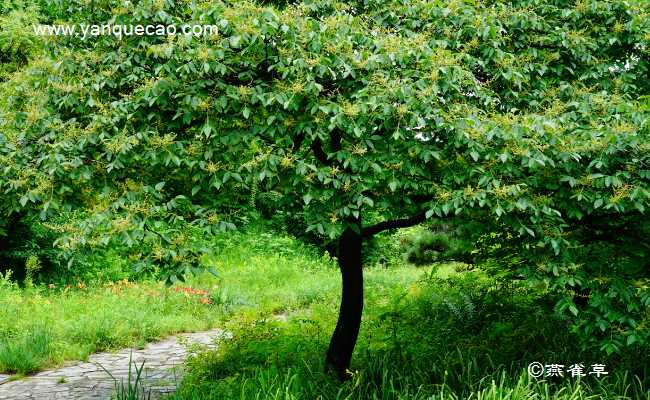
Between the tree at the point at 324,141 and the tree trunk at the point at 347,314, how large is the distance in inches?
42.3

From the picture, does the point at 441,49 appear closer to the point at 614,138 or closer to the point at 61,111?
→ the point at 614,138

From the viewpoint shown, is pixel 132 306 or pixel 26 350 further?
pixel 132 306

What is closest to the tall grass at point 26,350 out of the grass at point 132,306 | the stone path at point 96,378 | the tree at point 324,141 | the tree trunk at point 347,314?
the grass at point 132,306

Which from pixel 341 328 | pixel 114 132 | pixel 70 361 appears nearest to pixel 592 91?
pixel 341 328

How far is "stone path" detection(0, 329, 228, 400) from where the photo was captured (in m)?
6.03

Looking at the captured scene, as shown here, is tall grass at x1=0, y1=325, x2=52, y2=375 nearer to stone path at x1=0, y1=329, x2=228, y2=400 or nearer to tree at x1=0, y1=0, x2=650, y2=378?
stone path at x1=0, y1=329, x2=228, y2=400

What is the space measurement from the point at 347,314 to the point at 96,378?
2.75 metres

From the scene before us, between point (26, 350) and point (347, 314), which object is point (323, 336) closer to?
point (347, 314)

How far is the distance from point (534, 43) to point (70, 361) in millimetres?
5823

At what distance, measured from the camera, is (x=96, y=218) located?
12.0ft

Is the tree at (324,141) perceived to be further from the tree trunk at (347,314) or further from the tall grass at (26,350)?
the tall grass at (26,350)

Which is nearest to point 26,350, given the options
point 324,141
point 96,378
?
point 96,378

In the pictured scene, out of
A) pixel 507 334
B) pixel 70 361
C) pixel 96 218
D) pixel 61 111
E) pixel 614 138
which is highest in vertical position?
pixel 61 111

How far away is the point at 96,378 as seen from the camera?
21.6 ft
